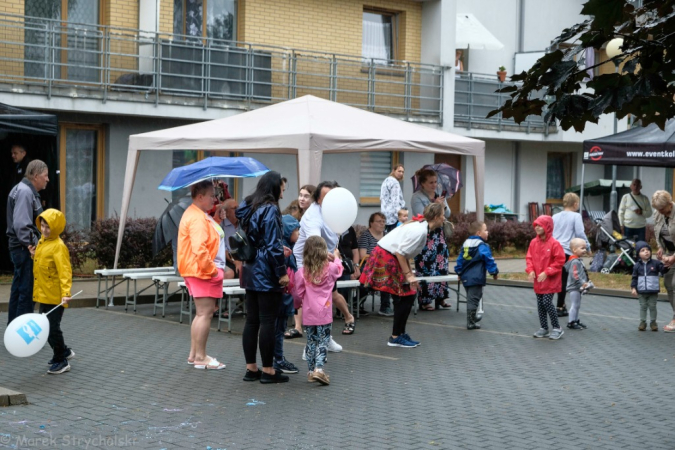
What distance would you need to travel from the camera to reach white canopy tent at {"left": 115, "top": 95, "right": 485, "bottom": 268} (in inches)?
508

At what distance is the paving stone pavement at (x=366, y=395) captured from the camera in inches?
269

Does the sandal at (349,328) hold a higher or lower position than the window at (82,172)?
lower

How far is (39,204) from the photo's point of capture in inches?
390

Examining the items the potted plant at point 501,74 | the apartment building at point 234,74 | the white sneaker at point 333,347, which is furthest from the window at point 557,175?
the white sneaker at point 333,347

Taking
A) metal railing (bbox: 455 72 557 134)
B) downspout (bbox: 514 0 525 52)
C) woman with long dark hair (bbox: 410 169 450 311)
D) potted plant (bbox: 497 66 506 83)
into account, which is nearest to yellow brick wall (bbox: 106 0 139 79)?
woman with long dark hair (bbox: 410 169 450 311)

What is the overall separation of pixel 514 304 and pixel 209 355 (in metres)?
6.65

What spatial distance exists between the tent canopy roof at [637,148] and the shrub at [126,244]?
812cm

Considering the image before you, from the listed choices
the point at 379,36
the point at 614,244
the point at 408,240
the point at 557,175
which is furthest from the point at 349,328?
the point at 557,175

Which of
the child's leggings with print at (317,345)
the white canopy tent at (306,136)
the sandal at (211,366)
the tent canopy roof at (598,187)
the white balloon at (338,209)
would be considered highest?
the white canopy tent at (306,136)

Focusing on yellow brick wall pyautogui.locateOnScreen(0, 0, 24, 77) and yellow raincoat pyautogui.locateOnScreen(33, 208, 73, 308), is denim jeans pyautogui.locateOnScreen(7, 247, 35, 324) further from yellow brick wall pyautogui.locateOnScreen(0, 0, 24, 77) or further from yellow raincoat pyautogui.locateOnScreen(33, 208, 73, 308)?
yellow brick wall pyautogui.locateOnScreen(0, 0, 24, 77)

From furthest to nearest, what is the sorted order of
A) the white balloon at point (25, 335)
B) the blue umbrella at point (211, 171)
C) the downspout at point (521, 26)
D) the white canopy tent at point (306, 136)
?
the downspout at point (521, 26) → the white canopy tent at point (306, 136) → the blue umbrella at point (211, 171) → the white balloon at point (25, 335)

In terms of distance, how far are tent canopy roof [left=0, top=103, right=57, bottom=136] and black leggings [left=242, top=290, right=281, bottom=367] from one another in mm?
7322

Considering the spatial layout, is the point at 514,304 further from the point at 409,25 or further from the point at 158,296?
the point at 409,25

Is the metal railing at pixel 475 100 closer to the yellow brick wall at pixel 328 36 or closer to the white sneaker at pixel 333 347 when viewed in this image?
the yellow brick wall at pixel 328 36
